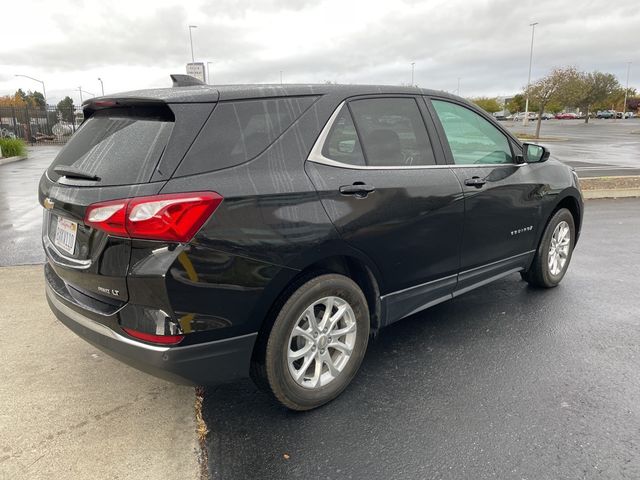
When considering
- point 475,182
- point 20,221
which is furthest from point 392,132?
point 20,221

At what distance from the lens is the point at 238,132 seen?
100 inches

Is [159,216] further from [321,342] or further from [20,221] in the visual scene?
[20,221]

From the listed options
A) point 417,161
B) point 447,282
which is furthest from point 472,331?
point 417,161

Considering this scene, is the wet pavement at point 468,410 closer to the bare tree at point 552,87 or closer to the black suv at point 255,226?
the black suv at point 255,226

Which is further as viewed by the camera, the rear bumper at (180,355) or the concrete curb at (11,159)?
the concrete curb at (11,159)

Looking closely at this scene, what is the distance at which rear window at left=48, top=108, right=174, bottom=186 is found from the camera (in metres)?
Answer: 2.37

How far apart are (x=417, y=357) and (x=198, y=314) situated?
1.77 meters

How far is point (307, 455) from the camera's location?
8.33 feet

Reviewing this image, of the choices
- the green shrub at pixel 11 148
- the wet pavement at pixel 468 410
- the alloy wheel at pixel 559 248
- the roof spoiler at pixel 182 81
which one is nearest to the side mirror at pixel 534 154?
the alloy wheel at pixel 559 248

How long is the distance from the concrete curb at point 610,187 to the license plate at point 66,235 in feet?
31.1

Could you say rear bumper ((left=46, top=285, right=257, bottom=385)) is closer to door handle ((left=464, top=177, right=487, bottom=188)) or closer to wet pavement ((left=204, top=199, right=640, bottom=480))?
wet pavement ((left=204, top=199, right=640, bottom=480))

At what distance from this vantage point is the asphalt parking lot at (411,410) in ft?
8.09

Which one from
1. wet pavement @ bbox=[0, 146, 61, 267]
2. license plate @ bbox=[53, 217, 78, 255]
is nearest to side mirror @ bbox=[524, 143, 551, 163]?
license plate @ bbox=[53, 217, 78, 255]

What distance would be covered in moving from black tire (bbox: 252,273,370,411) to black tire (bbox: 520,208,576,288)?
230 centimetres
